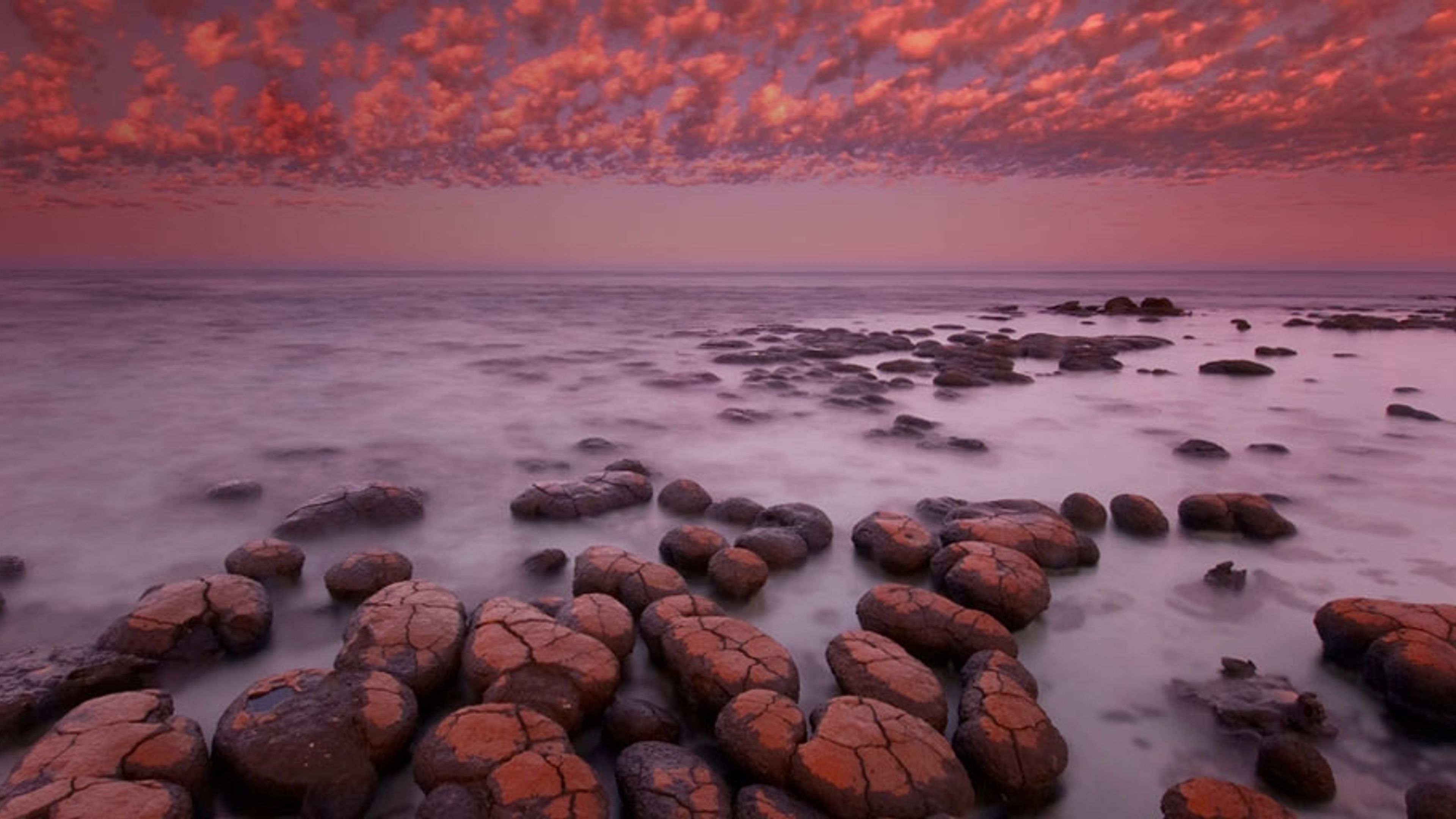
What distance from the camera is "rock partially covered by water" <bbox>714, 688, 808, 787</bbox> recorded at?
2.67 metres

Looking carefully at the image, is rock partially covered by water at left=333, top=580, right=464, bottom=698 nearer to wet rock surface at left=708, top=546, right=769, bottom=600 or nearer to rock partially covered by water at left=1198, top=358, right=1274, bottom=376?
wet rock surface at left=708, top=546, right=769, bottom=600

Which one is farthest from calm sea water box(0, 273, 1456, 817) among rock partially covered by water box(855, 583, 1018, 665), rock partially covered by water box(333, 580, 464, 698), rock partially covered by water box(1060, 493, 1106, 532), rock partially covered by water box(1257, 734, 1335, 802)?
rock partially covered by water box(333, 580, 464, 698)

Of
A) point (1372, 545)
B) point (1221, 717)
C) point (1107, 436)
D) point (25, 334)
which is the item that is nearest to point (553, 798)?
point (1221, 717)

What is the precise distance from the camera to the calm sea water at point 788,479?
352cm

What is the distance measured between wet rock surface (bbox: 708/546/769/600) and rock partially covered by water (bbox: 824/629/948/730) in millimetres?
886

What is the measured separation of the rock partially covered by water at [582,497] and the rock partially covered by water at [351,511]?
889mm

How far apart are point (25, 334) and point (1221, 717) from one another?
27.5 meters

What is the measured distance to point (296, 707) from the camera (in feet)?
9.31

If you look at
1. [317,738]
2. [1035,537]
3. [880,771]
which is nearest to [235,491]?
[317,738]

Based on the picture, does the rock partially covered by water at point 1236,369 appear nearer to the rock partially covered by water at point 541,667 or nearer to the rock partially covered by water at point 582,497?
the rock partially covered by water at point 582,497

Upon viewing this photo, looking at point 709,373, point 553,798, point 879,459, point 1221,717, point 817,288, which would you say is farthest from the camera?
point 817,288

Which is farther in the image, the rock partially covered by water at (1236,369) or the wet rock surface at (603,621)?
the rock partially covered by water at (1236,369)

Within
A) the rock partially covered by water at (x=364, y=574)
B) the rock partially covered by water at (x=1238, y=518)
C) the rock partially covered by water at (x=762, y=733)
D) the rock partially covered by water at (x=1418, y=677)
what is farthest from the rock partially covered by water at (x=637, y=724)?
the rock partially covered by water at (x=1238, y=518)

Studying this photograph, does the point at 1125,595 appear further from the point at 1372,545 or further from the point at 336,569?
the point at 336,569
